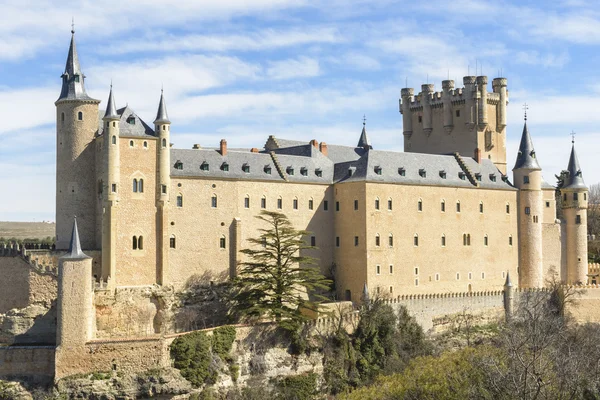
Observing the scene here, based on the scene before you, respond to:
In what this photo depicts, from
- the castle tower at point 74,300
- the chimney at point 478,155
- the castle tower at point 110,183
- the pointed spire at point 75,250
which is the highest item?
the chimney at point 478,155

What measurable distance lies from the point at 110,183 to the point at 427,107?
28.9m

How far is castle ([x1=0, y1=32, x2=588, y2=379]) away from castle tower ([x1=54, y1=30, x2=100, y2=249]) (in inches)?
2.5

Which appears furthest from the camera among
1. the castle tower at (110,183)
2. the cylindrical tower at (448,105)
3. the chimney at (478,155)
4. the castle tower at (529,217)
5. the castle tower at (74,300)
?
the cylindrical tower at (448,105)

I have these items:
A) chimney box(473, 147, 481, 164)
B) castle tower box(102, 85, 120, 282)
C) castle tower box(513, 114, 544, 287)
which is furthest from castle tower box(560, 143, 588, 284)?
castle tower box(102, 85, 120, 282)

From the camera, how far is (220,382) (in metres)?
42.8

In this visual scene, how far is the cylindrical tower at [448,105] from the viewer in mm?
64250

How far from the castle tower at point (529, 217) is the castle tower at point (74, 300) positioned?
102 feet

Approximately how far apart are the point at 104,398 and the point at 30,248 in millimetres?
11841

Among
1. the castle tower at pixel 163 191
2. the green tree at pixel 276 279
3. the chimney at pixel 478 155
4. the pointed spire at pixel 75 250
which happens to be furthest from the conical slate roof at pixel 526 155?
the pointed spire at pixel 75 250

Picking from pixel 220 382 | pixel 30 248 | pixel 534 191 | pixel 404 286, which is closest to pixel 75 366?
pixel 220 382

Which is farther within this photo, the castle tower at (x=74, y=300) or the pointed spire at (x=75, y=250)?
the pointed spire at (x=75, y=250)

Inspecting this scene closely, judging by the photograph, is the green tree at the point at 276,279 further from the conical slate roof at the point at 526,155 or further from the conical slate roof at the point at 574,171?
the conical slate roof at the point at 574,171

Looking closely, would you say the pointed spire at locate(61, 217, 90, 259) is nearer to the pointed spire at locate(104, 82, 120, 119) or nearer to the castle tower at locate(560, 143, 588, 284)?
the pointed spire at locate(104, 82, 120, 119)

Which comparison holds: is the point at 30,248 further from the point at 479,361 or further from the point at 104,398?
the point at 479,361
